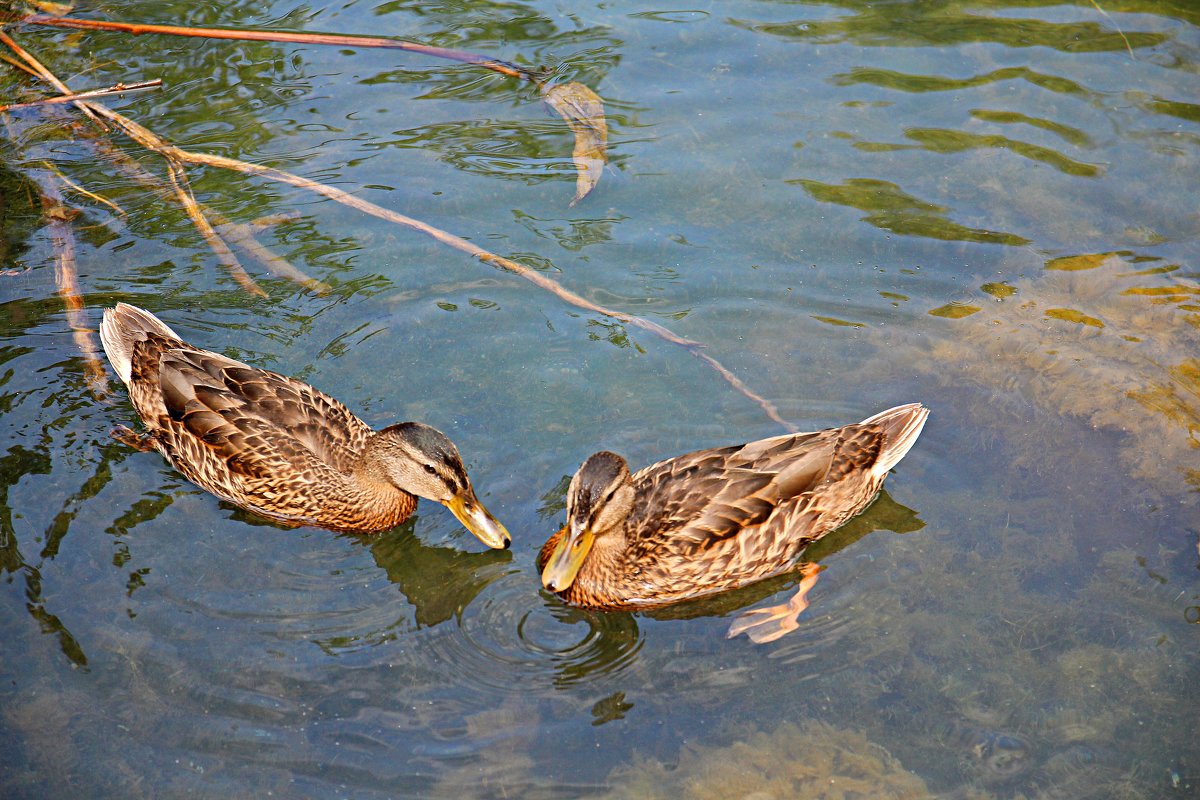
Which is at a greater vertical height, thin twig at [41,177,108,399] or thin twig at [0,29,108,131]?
thin twig at [0,29,108,131]

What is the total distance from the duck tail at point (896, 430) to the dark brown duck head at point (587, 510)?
1.66m

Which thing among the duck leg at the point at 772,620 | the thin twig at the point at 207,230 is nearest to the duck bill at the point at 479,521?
the duck leg at the point at 772,620

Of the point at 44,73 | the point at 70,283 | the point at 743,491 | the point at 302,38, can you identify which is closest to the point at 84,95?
the point at 44,73

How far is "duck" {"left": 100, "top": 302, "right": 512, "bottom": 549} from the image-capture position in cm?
634

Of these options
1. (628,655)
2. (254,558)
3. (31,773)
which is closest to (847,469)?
(628,655)

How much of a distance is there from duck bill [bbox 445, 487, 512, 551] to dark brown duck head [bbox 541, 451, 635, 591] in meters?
0.31

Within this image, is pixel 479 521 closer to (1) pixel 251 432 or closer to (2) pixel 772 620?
(1) pixel 251 432

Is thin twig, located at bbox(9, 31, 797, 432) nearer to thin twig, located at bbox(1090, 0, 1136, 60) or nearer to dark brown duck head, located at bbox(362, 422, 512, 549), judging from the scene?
dark brown duck head, located at bbox(362, 422, 512, 549)

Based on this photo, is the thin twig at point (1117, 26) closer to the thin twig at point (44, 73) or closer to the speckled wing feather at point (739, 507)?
the speckled wing feather at point (739, 507)

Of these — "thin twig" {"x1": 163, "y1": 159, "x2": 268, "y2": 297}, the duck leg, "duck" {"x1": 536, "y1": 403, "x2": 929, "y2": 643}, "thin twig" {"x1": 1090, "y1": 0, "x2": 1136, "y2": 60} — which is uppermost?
"thin twig" {"x1": 1090, "y1": 0, "x2": 1136, "y2": 60}

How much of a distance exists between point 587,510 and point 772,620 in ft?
4.02

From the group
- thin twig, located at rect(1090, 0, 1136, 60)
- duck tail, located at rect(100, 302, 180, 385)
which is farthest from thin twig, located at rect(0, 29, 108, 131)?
thin twig, located at rect(1090, 0, 1136, 60)

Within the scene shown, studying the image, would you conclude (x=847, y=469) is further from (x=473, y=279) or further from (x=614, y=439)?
(x=473, y=279)

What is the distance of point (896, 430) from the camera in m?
6.50
